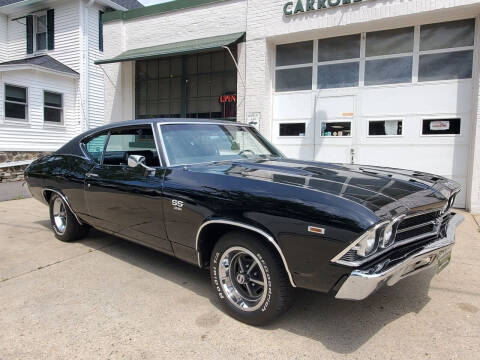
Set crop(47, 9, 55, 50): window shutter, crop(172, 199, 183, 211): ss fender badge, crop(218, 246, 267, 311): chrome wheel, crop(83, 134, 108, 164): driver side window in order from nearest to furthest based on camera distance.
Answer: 1. crop(218, 246, 267, 311): chrome wheel
2. crop(172, 199, 183, 211): ss fender badge
3. crop(83, 134, 108, 164): driver side window
4. crop(47, 9, 55, 50): window shutter

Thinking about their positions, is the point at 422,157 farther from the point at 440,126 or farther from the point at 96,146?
the point at 96,146

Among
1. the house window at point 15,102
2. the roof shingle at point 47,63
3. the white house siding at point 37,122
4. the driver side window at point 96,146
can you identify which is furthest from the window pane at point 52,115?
the driver side window at point 96,146

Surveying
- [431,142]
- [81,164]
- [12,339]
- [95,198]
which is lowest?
[12,339]

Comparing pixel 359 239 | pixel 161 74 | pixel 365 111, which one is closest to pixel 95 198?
pixel 359 239

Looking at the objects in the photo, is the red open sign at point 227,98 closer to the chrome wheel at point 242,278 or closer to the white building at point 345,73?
the white building at point 345,73

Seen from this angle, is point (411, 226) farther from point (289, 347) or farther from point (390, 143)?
point (390, 143)

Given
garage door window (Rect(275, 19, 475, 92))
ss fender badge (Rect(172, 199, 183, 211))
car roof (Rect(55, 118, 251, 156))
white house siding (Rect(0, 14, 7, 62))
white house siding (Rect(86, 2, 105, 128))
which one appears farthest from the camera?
white house siding (Rect(0, 14, 7, 62))

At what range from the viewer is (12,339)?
8.58 feet

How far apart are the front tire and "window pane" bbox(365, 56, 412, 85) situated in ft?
22.5

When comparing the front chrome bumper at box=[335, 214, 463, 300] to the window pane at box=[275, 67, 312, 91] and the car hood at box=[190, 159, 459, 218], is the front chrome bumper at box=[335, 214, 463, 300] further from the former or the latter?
the window pane at box=[275, 67, 312, 91]

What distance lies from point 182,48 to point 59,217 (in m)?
6.33

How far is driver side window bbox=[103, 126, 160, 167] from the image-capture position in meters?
3.58

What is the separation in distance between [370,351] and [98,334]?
1904 millimetres

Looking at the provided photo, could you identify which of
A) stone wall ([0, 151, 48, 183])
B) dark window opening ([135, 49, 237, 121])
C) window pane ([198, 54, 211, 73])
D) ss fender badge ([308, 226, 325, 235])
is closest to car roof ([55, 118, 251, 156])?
ss fender badge ([308, 226, 325, 235])
